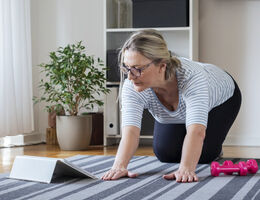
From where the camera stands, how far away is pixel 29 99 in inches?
145

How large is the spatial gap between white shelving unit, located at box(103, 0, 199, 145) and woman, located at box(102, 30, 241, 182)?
1.08 metres

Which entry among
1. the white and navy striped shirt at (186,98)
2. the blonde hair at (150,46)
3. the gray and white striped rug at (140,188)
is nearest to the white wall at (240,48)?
the white and navy striped shirt at (186,98)

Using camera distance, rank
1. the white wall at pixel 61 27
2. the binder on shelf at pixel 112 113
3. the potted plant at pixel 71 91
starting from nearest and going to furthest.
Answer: the potted plant at pixel 71 91 → the binder on shelf at pixel 112 113 → the white wall at pixel 61 27

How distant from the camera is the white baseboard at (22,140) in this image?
360 centimetres

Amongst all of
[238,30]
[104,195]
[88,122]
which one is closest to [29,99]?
[88,122]

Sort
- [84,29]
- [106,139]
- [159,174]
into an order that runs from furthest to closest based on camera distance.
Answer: [84,29] < [106,139] < [159,174]

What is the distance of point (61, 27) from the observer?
12.8ft

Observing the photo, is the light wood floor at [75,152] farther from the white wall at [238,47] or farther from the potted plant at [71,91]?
the white wall at [238,47]

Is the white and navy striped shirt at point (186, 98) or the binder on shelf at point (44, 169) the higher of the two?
the white and navy striped shirt at point (186, 98)

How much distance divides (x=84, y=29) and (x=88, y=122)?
0.85m

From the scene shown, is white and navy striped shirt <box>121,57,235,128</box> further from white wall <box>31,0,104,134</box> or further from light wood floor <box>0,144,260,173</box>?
white wall <box>31,0,104,134</box>

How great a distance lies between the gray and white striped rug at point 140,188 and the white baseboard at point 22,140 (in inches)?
63.8

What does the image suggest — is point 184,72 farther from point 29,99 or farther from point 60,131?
point 29,99

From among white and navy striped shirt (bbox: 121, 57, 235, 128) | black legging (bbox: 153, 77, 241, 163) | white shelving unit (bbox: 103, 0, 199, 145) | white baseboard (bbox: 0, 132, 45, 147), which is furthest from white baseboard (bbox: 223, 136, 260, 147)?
white baseboard (bbox: 0, 132, 45, 147)
